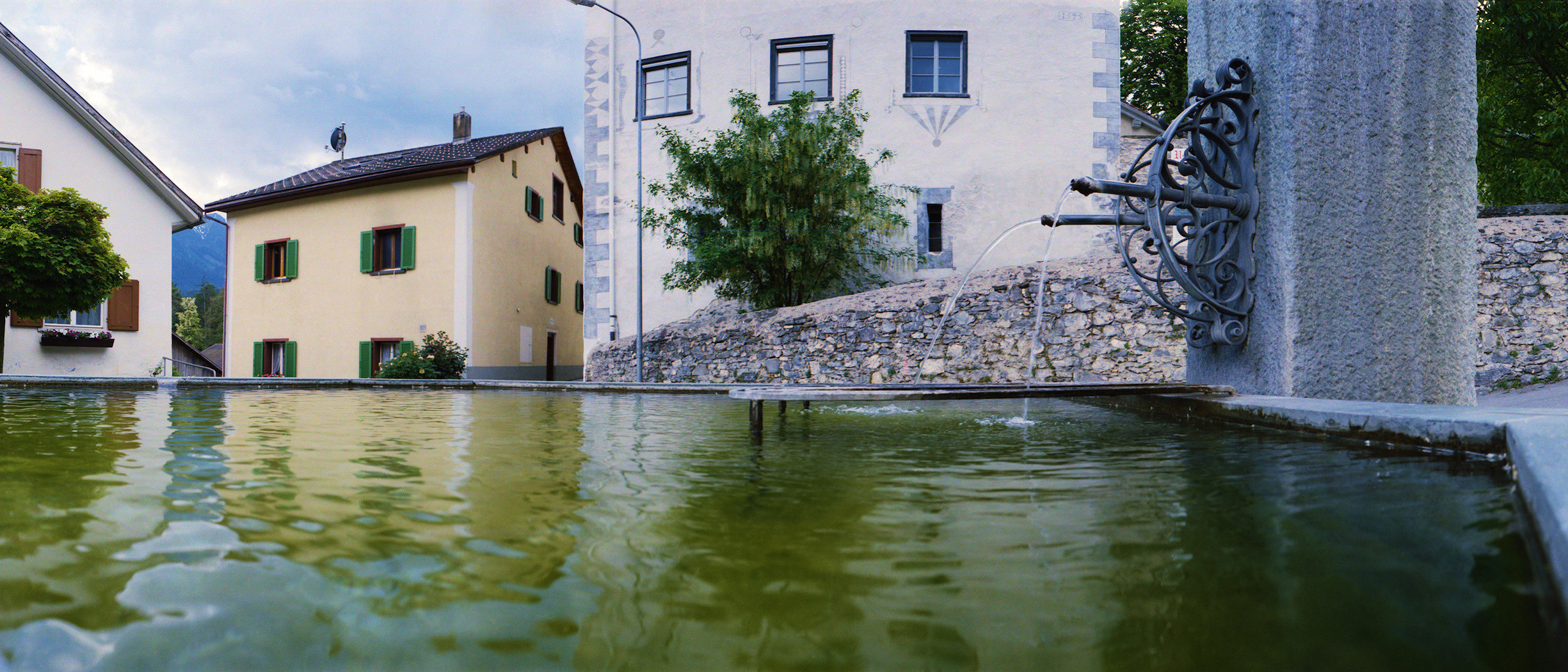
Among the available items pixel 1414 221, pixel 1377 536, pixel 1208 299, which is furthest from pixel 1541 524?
pixel 1414 221

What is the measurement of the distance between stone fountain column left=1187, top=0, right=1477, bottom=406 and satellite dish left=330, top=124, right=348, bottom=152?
953 inches

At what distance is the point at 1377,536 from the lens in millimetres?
1454

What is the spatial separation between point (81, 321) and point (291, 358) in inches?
147

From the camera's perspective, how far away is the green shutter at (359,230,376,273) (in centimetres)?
1755

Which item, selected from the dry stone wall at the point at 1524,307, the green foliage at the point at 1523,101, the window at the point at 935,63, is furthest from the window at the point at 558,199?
the dry stone wall at the point at 1524,307

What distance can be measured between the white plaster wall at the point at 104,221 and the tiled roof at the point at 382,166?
1.97m

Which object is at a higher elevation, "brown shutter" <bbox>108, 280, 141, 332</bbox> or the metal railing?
"brown shutter" <bbox>108, 280, 141, 332</bbox>

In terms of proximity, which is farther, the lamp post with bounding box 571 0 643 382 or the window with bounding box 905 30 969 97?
the window with bounding box 905 30 969 97

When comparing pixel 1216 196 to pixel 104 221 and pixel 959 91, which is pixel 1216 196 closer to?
pixel 959 91

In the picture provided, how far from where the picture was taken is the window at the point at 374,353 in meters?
17.1

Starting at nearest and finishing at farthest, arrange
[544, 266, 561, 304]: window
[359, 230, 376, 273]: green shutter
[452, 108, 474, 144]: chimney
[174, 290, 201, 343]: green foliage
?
[359, 230, 376, 273]: green shutter
[544, 266, 561, 304]: window
[452, 108, 474, 144]: chimney
[174, 290, 201, 343]: green foliage

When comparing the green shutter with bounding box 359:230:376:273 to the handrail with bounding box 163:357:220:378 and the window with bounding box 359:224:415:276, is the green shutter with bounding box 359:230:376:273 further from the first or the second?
the handrail with bounding box 163:357:220:378

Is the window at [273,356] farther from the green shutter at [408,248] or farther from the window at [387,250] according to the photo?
the green shutter at [408,248]

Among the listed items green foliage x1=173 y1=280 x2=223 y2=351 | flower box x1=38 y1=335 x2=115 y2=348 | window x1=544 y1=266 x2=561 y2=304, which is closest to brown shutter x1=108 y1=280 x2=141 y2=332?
flower box x1=38 y1=335 x2=115 y2=348
